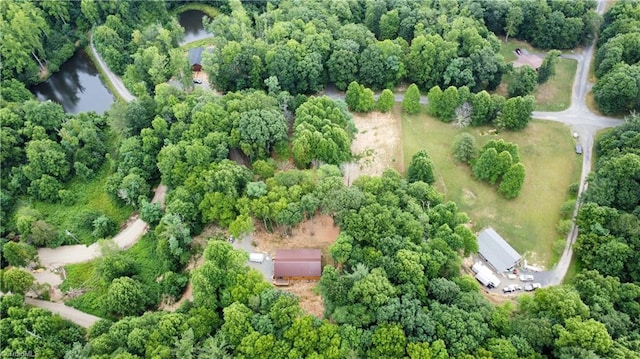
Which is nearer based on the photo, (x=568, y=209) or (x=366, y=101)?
(x=568, y=209)

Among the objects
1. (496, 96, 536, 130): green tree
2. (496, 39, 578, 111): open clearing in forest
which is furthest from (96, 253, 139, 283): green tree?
(496, 39, 578, 111): open clearing in forest

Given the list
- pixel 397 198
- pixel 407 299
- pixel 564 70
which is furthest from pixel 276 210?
pixel 564 70

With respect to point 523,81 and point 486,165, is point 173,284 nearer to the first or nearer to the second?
point 486,165

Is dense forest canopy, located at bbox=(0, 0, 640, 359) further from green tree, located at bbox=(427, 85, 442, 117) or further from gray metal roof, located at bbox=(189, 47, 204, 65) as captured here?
gray metal roof, located at bbox=(189, 47, 204, 65)

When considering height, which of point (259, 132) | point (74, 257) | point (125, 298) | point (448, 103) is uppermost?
point (259, 132)

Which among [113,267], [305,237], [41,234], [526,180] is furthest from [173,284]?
[526,180]

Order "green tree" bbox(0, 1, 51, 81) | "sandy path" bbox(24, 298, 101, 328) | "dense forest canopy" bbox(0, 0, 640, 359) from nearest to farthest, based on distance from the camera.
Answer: "dense forest canopy" bbox(0, 0, 640, 359) → "sandy path" bbox(24, 298, 101, 328) → "green tree" bbox(0, 1, 51, 81)
